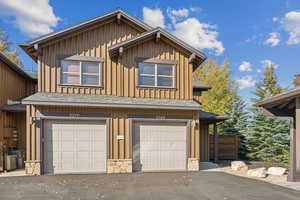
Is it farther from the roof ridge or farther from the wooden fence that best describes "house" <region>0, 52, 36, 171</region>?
the wooden fence

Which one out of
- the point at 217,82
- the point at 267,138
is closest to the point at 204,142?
the point at 267,138

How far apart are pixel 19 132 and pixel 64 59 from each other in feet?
17.2

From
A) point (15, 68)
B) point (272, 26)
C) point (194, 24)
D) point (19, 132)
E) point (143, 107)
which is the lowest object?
point (19, 132)

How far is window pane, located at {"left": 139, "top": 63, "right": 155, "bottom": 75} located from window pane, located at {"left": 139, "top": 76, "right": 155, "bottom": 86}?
272 millimetres

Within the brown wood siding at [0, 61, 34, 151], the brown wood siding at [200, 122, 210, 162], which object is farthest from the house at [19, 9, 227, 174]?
the brown wood siding at [200, 122, 210, 162]

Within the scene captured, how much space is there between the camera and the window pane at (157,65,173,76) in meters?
11.1

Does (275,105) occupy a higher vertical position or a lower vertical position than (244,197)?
higher

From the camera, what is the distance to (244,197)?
6.41m

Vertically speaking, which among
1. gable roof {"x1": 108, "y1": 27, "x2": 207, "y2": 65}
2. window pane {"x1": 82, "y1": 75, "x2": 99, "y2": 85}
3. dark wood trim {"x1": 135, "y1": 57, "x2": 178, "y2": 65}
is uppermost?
gable roof {"x1": 108, "y1": 27, "x2": 207, "y2": 65}

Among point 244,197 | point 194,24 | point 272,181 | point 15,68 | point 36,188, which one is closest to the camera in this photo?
point 244,197

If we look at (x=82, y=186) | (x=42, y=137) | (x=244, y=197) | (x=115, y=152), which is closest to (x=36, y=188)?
(x=82, y=186)

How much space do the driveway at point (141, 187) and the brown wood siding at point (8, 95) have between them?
2948mm

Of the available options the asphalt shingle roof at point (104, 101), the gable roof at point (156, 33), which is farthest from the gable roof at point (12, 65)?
the gable roof at point (156, 33)

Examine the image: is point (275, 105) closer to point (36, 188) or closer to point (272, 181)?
point (272, 181)
